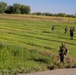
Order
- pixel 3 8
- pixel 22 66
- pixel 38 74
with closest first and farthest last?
pixel 38 74 < pixel 22 66 < pixel 3 8

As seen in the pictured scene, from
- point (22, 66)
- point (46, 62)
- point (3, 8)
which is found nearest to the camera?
point (22, 66)

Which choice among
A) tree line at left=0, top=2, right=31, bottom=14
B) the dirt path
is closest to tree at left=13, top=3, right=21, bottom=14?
tree line at left=0, top=2, right=31, bottom=14

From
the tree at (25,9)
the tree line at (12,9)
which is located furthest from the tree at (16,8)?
the tree at (25,9)

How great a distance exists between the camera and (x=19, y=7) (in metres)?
150

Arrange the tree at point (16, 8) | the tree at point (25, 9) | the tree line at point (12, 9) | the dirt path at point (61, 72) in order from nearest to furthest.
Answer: the dirt path at point (61, 72)
the tree at point (16, 8)
the tree line at point (12, 9)
the tree at point (25, 9)

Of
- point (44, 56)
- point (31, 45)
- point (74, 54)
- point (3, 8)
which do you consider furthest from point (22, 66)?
point (3, 8)

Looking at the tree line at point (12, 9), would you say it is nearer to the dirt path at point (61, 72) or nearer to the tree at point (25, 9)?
the tree at point (25, 9)

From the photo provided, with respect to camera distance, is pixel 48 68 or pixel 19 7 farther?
pixel 19 7

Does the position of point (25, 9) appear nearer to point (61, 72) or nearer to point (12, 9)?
point (12, 9)

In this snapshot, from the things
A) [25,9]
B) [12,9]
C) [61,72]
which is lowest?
[25,9]

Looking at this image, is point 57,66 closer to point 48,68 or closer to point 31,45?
point 48,68

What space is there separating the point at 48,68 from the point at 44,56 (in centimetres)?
412

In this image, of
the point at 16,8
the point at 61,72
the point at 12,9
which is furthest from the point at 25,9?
the point at 61,72

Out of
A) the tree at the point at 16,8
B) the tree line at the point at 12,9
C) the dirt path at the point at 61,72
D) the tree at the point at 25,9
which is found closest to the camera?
the dirt path at the point at 61,72
